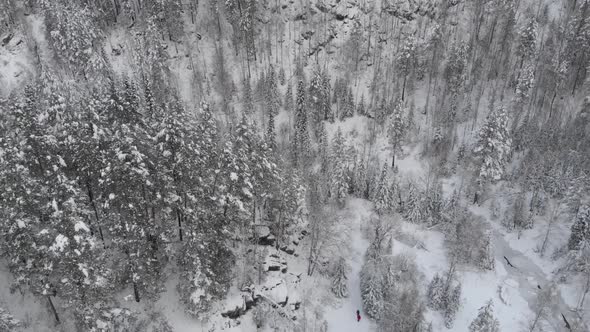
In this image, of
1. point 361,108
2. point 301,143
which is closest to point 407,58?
point 361,108

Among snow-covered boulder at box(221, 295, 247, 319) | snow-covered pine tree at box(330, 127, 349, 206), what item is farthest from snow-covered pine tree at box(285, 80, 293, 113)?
snow-covered boulder at box(221, 295, 247, 319)

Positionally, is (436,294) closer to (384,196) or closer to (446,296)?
(446,296)

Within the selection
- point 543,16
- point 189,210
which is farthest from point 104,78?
point 543,16

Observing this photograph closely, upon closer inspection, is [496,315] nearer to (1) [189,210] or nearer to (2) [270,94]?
(1) [189,210]

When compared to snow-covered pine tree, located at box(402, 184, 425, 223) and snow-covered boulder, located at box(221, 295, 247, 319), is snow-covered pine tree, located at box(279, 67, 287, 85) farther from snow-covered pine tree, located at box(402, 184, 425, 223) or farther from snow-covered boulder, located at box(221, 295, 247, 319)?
snow-covered boulder, located at box(221, 295, 247, 319)

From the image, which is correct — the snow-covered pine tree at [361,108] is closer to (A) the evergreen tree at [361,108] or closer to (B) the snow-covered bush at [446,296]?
(A) the evergreen tree at [361,108]
